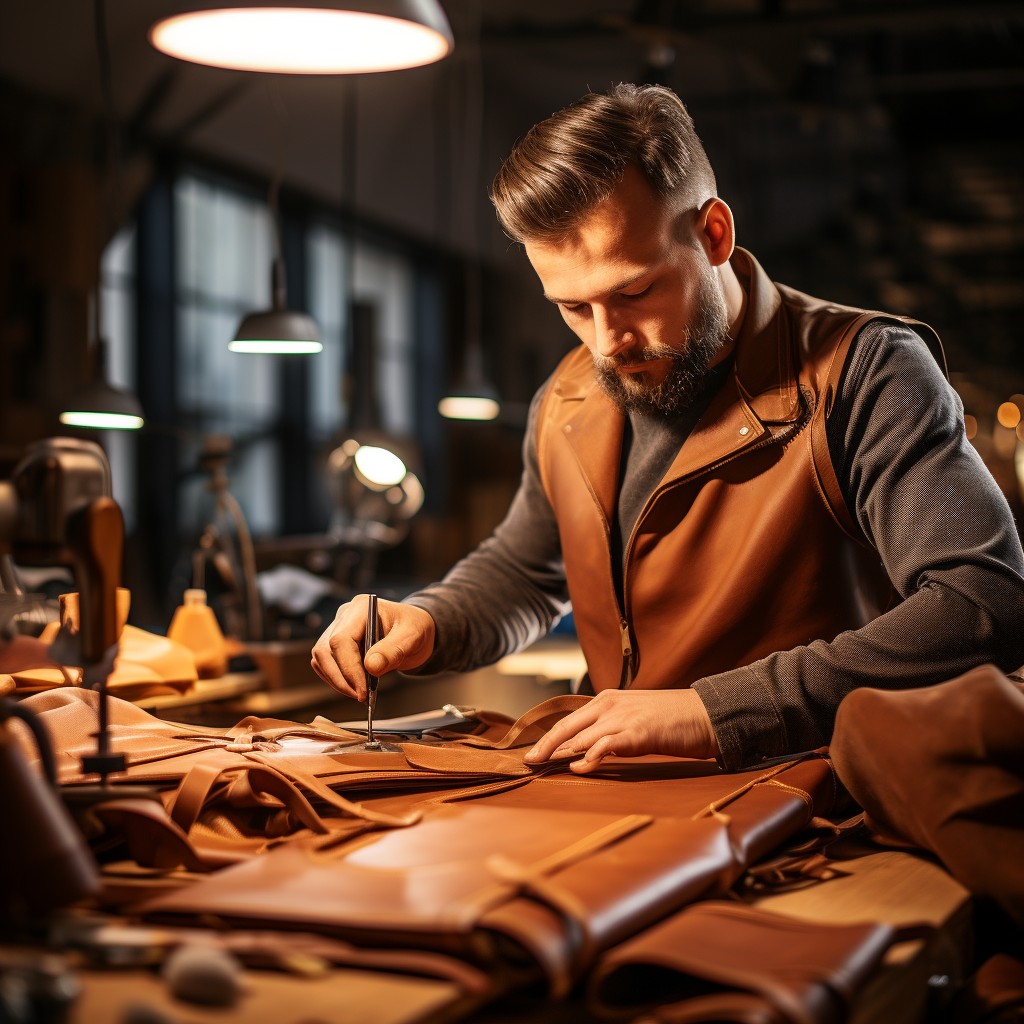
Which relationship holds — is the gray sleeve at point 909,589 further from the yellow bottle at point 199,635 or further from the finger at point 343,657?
the yellow bottle at point 199,635

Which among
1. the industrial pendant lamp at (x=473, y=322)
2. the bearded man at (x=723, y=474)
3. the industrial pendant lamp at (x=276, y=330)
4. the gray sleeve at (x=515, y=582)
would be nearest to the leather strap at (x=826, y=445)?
the bearded man at (x=723, y=474)

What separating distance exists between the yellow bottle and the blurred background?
47 cm

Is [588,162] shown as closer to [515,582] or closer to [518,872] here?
[515,582]

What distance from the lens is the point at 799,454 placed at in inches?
78.7

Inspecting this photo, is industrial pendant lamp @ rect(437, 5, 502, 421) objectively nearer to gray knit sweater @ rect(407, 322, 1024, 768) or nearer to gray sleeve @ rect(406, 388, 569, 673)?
gray sleeve @ rect(406, 388, 569, 673)

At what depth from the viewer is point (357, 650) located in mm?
2004

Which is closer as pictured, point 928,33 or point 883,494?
point 883,494

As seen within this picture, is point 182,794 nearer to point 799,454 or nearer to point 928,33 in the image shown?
point 799,454

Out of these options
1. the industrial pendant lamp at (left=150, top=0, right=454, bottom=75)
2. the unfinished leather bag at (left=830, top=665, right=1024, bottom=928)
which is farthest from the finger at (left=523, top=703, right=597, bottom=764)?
the industrial pendant lamp at (left=150, top=0, right=454, bottom=75)

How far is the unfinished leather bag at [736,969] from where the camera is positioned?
1003mm

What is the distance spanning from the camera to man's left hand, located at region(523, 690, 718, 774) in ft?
5.26

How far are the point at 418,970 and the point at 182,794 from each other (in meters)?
0.49

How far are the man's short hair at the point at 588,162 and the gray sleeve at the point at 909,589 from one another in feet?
1.37

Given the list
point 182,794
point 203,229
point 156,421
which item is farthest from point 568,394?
point 203,229
